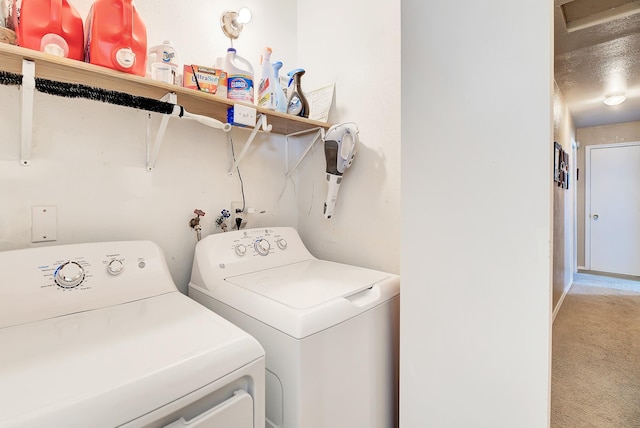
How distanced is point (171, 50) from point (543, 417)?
1.79m

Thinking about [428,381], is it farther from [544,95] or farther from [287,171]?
[287,171]

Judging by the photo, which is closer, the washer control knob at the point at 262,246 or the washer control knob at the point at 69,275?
the washer control knob at the point at 69,275

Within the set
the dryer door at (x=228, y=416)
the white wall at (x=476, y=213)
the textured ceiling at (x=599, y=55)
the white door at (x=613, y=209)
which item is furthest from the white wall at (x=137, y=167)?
the white door at (x=613, y=209)

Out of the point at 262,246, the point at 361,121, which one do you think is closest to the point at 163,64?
the point at 262,246

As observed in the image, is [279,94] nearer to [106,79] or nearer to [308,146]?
[308,146]

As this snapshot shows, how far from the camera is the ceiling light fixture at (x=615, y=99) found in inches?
122

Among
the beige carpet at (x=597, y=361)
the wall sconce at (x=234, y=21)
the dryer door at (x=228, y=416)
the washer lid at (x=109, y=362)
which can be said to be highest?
the wall sconce at (x=234, y=21)

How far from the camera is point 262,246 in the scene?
1515 millimetres

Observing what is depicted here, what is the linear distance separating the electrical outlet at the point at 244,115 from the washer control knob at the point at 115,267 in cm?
74

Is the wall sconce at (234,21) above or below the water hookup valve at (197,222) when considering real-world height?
above

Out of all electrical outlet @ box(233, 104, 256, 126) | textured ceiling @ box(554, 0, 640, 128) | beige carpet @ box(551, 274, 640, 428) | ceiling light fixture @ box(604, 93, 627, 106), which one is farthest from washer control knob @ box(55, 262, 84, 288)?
ceiling light fixture @ box(604, 93, 627, 106)

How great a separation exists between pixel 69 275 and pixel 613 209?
6.19 meters

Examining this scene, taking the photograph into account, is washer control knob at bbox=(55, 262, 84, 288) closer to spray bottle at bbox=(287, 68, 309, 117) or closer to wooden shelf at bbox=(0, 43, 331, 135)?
wooden shelf at bbox=(0, 43, 331, 135)

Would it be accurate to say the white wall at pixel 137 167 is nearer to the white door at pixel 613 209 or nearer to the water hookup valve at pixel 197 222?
the water hookup valve at pixel 197 222
